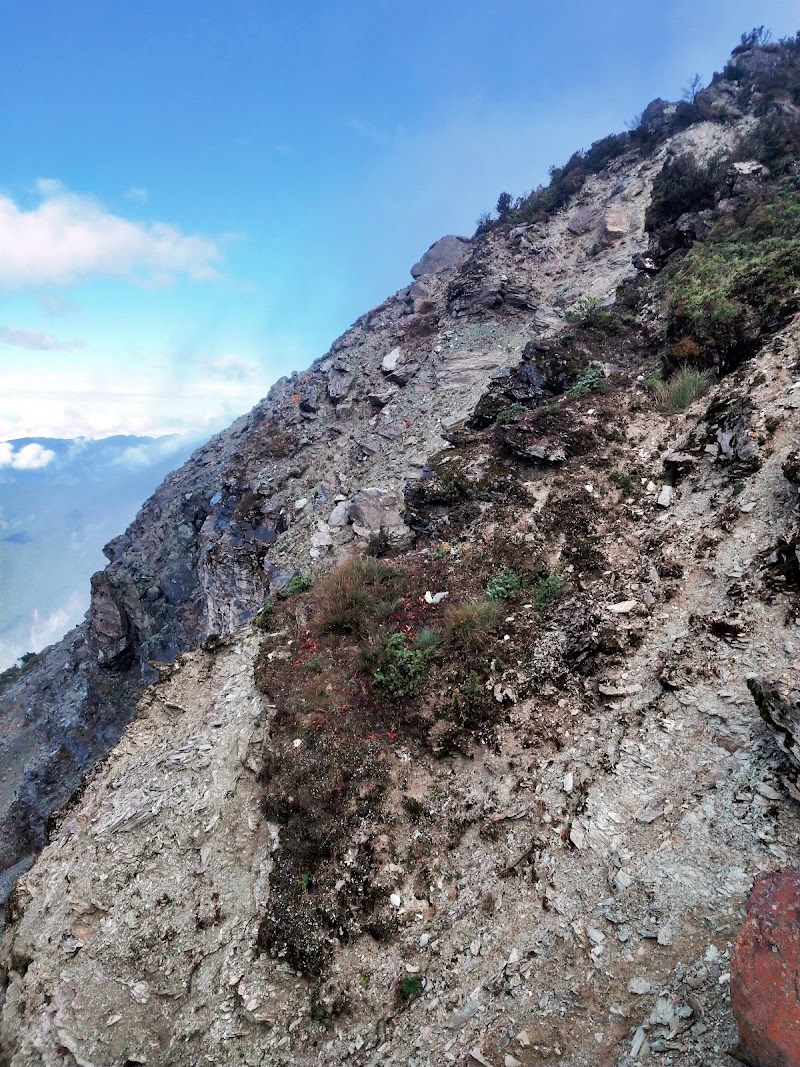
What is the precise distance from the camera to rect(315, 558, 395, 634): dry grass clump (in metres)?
10.1

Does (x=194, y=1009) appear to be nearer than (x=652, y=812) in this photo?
No

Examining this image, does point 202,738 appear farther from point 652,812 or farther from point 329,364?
point 329,364

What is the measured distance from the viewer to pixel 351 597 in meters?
10.4

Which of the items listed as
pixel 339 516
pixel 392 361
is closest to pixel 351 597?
pixel 339 516

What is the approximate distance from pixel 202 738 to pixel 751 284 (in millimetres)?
16037

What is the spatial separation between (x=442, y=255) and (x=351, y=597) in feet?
104

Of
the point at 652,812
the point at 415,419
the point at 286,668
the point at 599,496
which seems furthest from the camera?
the point at 415,419

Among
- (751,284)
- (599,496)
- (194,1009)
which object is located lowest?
(194,1009)

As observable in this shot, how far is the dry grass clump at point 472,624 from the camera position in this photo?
8578mm

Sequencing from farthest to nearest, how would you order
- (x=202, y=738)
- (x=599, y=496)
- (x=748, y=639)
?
(x=599, y=496) < (x=202, y=738) < (x=748, y=639)

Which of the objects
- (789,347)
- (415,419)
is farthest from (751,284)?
(415,419)

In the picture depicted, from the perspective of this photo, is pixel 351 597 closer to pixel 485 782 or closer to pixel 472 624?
pixel 472 624

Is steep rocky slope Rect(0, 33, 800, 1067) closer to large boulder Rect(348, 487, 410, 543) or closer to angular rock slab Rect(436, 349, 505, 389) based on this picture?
large boulder Rect(348, 487, 410, 543)

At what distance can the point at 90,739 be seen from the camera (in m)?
29.0
